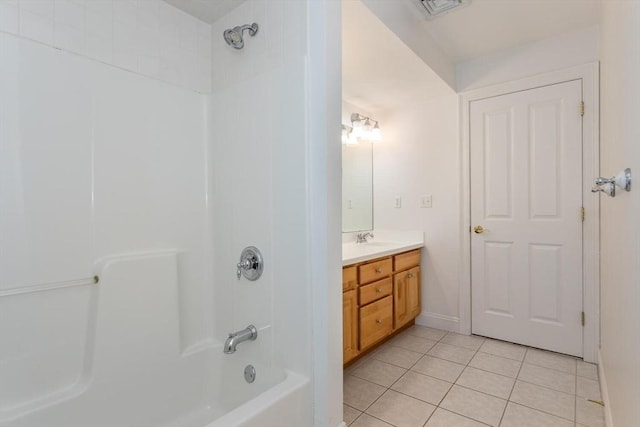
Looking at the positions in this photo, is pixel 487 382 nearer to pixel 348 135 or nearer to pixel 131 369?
pixel 131 369

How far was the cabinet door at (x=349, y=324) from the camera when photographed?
187 centimetres

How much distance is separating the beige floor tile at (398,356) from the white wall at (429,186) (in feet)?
2.02

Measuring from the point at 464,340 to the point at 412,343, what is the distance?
1.45 ft

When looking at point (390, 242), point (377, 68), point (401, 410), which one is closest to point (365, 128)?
point (377, 68)

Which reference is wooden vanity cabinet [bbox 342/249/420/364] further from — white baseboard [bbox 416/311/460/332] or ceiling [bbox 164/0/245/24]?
ceiling [bbox 164/0/245/24]

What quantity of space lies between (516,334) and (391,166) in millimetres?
1771

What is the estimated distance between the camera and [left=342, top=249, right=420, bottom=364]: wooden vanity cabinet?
1.91m

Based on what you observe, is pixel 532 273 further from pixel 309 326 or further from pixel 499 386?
pixel 309 326

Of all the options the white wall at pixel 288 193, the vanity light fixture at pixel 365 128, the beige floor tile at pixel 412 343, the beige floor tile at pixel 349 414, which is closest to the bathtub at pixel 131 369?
the white wall at pixel 288 193

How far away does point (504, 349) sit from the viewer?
93.5 inches

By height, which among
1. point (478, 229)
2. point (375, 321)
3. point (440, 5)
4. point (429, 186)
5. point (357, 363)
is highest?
point (440, 5)

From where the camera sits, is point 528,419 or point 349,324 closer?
point 528,419

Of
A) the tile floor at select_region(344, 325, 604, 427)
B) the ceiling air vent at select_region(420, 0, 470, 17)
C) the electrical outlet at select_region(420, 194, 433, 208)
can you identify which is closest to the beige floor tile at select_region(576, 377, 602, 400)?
the tile floor at select_region(344, 325, 604, 427)

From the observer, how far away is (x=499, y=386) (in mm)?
1869
